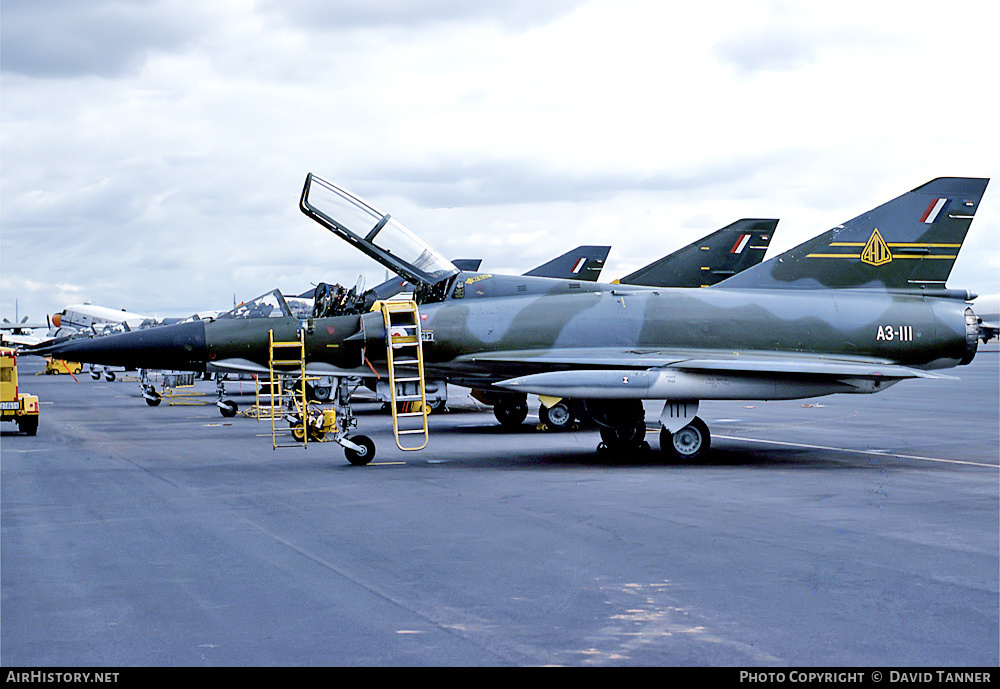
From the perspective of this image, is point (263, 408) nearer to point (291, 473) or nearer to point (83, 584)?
point (291, 473)

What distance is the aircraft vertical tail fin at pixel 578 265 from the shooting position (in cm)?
2795

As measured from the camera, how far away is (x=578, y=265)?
92.3ft

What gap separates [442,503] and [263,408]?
17251 mm

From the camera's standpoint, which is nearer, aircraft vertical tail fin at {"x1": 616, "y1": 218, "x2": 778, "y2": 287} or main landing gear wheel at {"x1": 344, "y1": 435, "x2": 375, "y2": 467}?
main landing gear wheel at {"x1": 344, "y1": 435, "x2": 375, "y2": 467}

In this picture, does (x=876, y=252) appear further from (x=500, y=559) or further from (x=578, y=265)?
(x=578, y=265)

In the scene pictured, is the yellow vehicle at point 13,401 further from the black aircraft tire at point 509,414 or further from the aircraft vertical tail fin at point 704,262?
the aircraft vertical tail fin at point 704,262

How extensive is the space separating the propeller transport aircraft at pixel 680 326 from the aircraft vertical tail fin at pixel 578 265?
1300 centimetres

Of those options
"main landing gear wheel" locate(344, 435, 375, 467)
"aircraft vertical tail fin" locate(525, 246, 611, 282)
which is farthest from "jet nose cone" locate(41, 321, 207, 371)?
"aircraft vertical tail fin" locate(525, 246, 611, 282)

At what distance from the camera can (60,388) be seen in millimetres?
42125

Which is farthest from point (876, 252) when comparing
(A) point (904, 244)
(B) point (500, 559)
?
(B) point (500, 559)

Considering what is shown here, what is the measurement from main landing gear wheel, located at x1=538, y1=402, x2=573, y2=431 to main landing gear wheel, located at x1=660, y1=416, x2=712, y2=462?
5718 mm

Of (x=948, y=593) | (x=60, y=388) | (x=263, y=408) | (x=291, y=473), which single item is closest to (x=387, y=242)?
(x=291, y=473)

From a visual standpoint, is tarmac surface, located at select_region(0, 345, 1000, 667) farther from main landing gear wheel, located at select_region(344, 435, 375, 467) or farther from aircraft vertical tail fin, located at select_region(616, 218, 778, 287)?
aircraft vertical tail fin, located at select_region(616, 218, 778, 287)

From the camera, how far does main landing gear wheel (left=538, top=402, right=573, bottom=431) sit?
1950 cm
